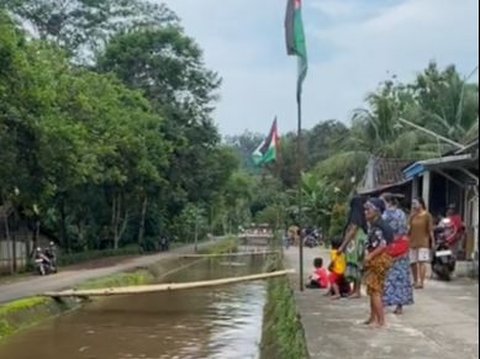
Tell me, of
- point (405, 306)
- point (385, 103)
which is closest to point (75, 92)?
point (405, 306)

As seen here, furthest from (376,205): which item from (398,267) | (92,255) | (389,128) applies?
(389,128)

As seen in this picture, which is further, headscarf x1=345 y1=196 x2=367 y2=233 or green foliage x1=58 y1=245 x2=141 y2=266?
green foliage x1=58 y1=245 x2=141 y2=266

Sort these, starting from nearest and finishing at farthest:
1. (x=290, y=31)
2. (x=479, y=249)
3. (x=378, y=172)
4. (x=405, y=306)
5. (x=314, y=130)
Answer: (x=479, y=249), (x=405, y=306), (x=290, y=31), (x=378, y=172), (x=314, y=130)

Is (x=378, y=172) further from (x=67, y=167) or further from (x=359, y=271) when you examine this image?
(x=359, y=271)

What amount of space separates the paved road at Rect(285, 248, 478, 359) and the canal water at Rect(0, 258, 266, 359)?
2.11 metres

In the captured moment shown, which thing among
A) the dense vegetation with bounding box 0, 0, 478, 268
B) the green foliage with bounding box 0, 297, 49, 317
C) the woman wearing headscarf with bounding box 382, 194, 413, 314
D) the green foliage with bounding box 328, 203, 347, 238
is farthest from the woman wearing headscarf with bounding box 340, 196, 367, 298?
the green foliage with bounding box 328, 203, 347, 238

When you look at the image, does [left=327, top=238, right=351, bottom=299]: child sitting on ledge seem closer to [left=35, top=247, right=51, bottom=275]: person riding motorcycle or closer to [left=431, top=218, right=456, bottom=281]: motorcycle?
[left=431, top=218, right=456, bottom=281]: motorcycle

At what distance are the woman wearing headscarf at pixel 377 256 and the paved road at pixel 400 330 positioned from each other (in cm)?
40

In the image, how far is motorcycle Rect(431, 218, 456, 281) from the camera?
1489 cm

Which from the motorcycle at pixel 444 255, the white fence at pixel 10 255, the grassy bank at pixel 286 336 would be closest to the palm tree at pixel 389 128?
the white fence at pixel 10 255

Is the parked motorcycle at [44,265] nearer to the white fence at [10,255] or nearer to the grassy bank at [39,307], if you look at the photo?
the white fence at [10,255]

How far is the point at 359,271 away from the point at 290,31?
4193mm

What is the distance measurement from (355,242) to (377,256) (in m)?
2.72

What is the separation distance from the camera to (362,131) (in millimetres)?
38906
